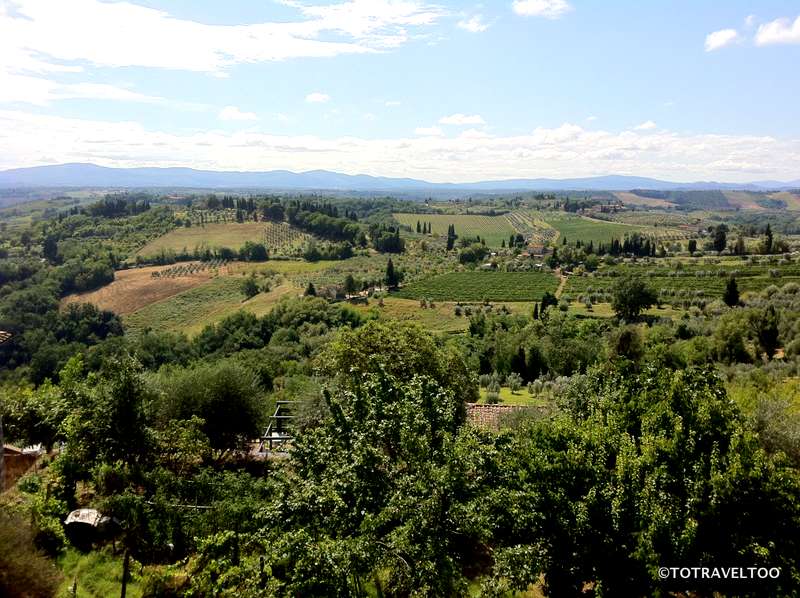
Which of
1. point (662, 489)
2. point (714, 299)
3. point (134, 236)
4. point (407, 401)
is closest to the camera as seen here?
point (662, 489)

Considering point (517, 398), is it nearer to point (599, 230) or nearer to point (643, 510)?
point (643, 510)

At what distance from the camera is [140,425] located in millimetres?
15047

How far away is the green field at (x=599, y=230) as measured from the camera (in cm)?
15425

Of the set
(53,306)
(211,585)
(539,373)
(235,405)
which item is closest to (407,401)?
(211,585)

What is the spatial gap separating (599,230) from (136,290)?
139 m

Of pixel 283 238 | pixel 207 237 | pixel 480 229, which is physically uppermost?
pixel 480 229

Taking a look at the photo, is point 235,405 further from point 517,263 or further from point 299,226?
point 299,226

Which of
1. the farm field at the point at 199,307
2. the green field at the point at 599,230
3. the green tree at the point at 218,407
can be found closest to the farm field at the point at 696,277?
the farm field at the point at 199,307

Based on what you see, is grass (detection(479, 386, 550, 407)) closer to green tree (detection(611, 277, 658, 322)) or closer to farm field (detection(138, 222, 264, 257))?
green tree (detection(611, 277, 658, 322))

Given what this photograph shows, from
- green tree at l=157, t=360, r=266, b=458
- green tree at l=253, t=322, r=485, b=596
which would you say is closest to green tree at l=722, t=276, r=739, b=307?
green tree at l=157, t=360, r=266, b=458

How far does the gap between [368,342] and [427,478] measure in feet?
35.7

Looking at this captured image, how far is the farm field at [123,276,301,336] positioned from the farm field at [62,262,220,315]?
2.39 metres

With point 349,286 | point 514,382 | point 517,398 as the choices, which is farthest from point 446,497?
point 349,286

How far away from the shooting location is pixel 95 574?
1166cm
